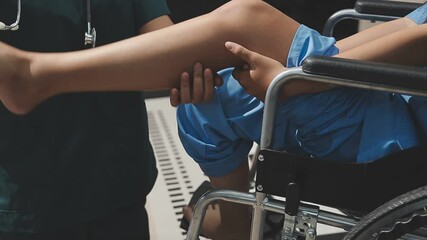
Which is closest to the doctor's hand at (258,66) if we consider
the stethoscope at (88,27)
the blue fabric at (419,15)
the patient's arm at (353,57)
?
the patient's arm at (353,57)

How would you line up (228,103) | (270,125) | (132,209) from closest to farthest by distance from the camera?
(270,125), (228,103), (132,209)

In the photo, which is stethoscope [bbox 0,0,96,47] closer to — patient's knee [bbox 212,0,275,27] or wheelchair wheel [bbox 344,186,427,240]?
patient's knee [bbox 212,0,275,27]

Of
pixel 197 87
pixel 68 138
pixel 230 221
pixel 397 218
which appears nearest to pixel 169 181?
pixel 230 221

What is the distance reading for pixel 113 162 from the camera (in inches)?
43.8

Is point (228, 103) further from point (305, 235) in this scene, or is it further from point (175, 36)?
point (305, 235)

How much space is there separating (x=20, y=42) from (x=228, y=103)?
0.37 metres

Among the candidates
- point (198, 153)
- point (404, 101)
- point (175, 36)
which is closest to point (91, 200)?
point (198, 153)

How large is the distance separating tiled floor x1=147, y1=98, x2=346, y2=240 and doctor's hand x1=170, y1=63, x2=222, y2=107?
25.8 inches

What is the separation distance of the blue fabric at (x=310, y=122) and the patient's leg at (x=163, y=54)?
0.06 m

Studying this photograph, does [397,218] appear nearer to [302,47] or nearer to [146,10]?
[302,47]

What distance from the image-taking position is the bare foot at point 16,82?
919 millimetres

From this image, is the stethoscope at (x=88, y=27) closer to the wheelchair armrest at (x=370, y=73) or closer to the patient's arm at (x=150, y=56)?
the patient's arm at (x=150, y=56)

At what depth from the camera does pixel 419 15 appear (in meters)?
1.15

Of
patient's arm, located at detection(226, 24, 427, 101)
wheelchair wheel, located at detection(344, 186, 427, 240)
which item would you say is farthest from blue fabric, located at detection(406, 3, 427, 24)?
wheelchair wheel, located at detection(344, 186, 427, 240)
